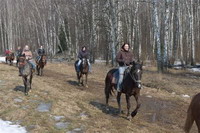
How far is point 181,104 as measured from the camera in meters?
11.0

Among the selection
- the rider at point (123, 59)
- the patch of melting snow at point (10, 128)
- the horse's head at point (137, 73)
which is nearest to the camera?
the patch of melting snow at point (10, 128)

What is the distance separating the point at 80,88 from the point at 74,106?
14.8ft

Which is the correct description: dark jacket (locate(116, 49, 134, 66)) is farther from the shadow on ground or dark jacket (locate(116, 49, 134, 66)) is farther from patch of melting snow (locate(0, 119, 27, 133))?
patch of melting snow (locate(0, 119, 27, 133))

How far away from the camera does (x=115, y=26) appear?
76.3 feet

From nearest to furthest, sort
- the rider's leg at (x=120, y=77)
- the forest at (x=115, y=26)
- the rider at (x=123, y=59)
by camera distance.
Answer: the rider's leg at (x=120, y=77) → the rider at (x=123, y=59) → the forest at (x=115, y=26)

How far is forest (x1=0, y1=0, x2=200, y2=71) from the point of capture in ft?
79.4

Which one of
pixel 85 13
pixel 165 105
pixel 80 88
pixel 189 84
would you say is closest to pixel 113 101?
pixel 165 105

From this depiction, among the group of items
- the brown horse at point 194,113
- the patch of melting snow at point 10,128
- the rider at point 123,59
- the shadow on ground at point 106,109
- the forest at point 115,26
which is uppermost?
the forest at point 115,26

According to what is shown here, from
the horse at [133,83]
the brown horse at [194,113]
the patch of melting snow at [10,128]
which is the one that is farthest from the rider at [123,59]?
the brown horse at [194,113]

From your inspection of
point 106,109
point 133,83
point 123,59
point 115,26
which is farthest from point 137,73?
point 115,26

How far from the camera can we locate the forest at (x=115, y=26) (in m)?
24.2

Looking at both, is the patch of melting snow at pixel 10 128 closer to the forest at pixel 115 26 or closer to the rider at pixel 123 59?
the rider at pixel 123 59

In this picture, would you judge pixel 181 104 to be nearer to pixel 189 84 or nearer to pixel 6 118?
pixel 189 84

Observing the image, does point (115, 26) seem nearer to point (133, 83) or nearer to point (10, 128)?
point (133, 83)
